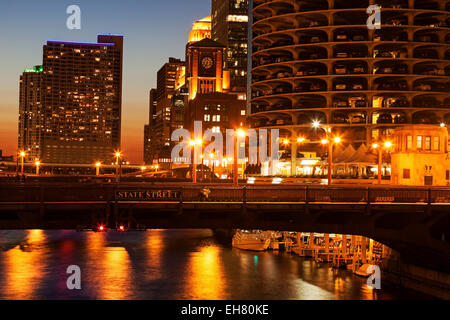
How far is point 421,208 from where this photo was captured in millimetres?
39062

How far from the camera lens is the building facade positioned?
232ft

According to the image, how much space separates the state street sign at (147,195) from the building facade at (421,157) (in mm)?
43906

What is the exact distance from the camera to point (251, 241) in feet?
260

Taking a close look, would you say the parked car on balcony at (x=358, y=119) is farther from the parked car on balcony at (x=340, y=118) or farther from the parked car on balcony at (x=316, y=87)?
the parked car on balcony at (x=316, y=87)

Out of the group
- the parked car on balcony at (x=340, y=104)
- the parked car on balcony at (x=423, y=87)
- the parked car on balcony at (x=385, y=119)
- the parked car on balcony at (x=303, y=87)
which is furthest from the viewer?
the parked car on balcony at (x=303, y=87)

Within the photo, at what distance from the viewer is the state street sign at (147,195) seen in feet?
116

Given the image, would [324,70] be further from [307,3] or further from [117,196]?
[117,196]

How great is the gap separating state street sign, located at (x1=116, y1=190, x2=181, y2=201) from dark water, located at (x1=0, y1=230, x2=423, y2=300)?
16.6 m

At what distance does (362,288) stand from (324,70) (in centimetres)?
6900

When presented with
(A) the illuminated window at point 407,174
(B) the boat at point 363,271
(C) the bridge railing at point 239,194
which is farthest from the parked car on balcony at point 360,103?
(C) the bridge railing at point 239,194

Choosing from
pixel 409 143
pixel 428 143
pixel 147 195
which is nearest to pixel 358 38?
pixel 428 143

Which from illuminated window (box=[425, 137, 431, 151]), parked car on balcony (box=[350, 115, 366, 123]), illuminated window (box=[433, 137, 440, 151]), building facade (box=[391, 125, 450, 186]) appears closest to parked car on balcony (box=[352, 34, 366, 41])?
parked car on balcony (box=[350, 115, 366, 123])

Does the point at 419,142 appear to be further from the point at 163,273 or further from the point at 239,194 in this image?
the point at 239,194
